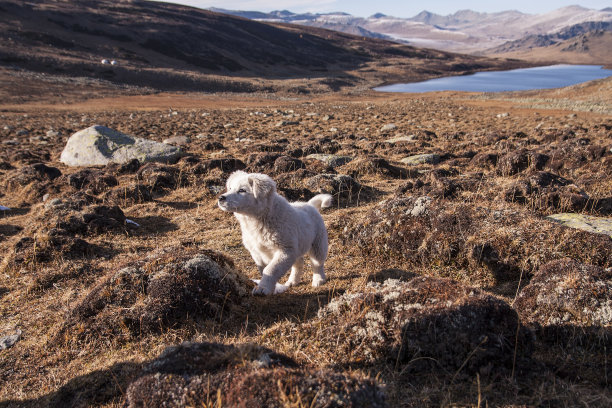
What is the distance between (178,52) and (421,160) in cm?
9219

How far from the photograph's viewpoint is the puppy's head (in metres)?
4.94

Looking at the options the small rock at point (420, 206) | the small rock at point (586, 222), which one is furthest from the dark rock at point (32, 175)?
the small rock at point (586, 222)

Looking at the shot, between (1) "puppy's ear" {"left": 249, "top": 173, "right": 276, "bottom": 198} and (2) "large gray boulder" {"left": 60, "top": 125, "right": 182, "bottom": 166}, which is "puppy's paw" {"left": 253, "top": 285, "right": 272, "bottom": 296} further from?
(2) "large gray boulder" {"left": 60, "top": 125, "right": 182, "bottom": 166}

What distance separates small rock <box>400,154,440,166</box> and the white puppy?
402 inches

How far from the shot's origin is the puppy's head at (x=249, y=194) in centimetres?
494

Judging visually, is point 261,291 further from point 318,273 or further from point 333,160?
point 333,160

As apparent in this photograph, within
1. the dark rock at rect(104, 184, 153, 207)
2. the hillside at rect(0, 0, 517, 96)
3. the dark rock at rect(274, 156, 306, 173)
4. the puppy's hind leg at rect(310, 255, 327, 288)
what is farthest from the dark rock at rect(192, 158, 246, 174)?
the hillside at rect(0, 0, 517, 96)

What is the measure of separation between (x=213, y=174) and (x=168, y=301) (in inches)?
338

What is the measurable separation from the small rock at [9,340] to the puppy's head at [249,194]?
300 centimetres

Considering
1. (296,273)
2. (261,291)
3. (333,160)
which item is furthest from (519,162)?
(261,291)

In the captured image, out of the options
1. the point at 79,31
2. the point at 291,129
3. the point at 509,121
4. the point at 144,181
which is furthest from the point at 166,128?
the point at 79,31

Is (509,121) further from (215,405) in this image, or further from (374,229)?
(215,405)

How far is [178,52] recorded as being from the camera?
301 ft

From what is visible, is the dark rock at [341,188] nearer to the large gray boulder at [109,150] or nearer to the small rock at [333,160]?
the small rock at [333,160]
